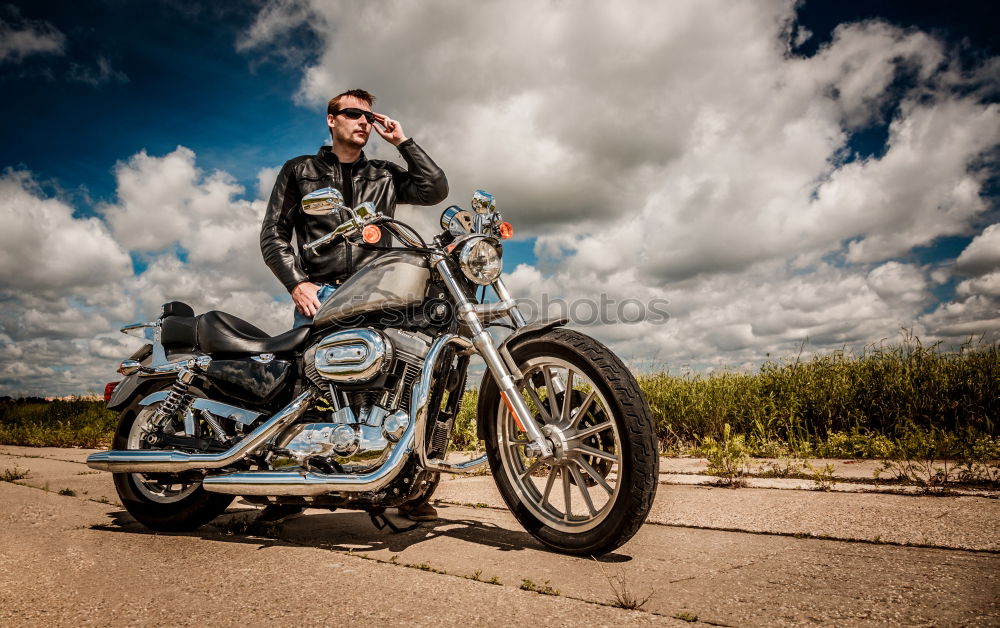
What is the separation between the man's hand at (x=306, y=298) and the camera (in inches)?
125

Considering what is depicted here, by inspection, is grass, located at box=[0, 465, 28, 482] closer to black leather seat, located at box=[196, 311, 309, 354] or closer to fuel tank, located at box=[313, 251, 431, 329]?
black leather seat, located at box=[196, 311, 309, 354]

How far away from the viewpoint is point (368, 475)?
238 centimetres

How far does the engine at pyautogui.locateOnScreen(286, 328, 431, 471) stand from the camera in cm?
251

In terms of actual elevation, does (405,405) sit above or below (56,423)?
below

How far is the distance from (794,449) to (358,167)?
4.05m

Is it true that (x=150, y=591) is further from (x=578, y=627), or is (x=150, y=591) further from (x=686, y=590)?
(x=686, y=590)

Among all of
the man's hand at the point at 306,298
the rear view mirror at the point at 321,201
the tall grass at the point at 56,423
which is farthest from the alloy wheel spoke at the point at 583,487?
the tall grass at the point at 56,423

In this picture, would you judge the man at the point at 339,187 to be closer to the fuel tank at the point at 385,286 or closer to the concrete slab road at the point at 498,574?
the fuel tank at the point at 385,286

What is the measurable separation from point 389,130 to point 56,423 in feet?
34.1

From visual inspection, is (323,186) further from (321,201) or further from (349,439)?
(349,439)

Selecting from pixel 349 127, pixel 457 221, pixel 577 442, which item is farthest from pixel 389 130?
pixel 577 442

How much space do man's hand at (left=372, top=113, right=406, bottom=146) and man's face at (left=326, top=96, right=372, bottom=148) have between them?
238mm

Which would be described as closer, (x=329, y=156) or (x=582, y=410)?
(x=582, y=410)

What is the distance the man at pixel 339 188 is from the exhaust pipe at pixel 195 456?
2.46ft
